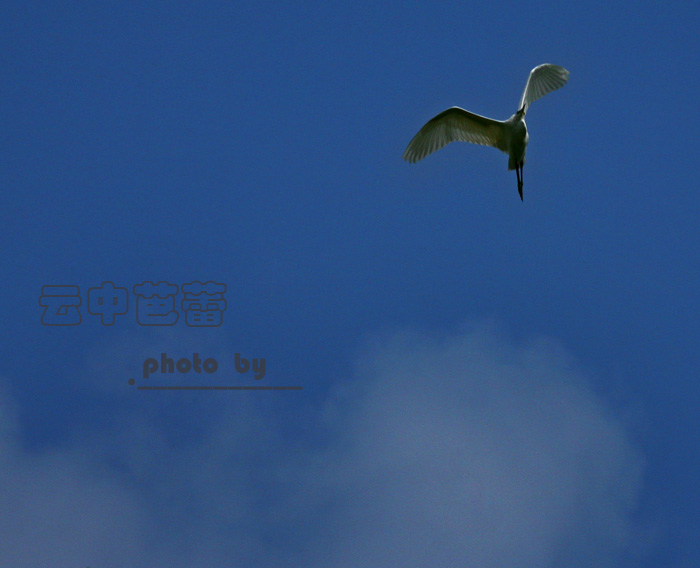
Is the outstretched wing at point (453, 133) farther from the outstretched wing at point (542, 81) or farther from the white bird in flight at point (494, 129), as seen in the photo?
the outstretched wing at point (542, 81)

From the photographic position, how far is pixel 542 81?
2483 cm

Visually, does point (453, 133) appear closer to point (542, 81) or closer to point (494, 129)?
point (494, 129)

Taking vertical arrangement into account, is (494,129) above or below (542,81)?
below

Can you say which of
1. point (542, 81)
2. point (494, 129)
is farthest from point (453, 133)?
point (542, 81)

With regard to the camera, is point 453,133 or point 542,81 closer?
point 542,81

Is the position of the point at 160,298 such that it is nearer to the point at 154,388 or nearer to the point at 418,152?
the point at 154,388

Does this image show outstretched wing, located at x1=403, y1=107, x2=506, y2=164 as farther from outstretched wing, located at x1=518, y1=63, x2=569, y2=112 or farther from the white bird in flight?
outstretched wing, located at x1=518, y1=63, x2=569, y2=112

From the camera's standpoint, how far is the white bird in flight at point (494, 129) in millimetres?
23875

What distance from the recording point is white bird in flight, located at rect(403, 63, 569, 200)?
23875 mm

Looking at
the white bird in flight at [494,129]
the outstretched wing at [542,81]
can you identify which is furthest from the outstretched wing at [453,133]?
the outstretched wing at [542,81]

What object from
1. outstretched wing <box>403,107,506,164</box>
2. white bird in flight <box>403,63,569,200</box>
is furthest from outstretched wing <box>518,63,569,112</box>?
outstretched wing <box>403,107,506,164</box>

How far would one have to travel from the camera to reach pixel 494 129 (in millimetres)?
25062

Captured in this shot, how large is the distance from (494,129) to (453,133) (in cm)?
143

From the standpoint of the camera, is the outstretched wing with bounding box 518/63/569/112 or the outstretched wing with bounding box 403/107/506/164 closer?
→ the outstretched wing with bounding box 518/63/569/112
